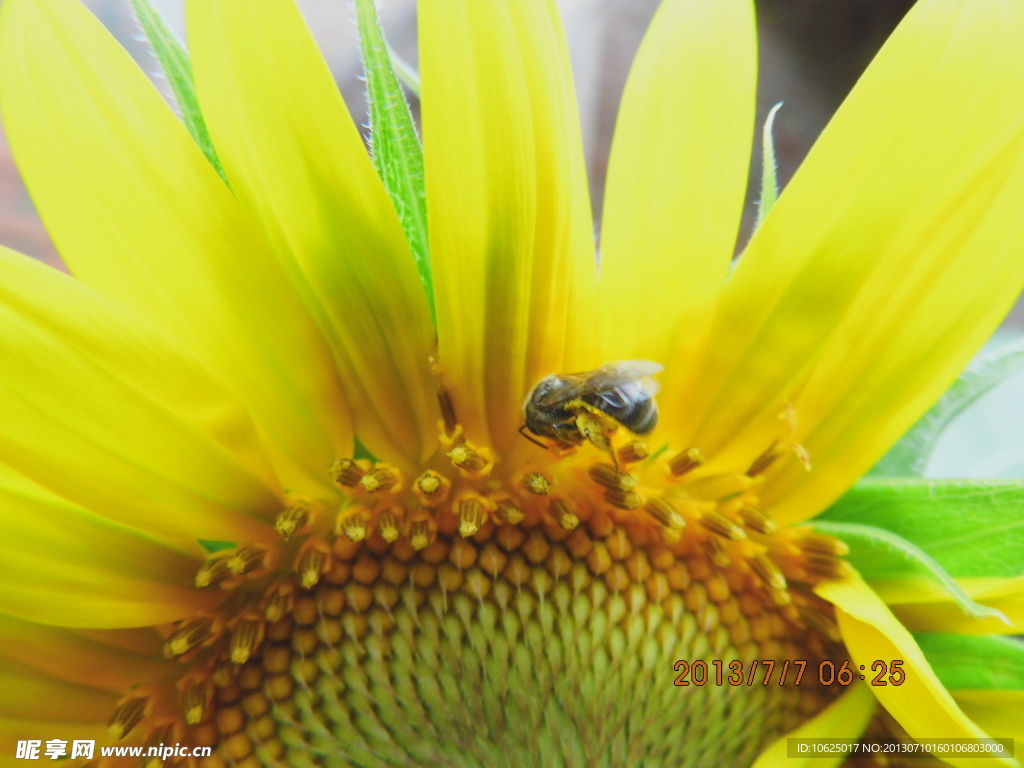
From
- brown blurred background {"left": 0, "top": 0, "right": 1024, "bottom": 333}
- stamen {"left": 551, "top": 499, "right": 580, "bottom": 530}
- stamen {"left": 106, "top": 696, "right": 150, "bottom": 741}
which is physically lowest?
stamen {"left": 106, "top": 696, "right": 150, "bottom": 741}

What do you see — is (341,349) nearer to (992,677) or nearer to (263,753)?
(263,753)

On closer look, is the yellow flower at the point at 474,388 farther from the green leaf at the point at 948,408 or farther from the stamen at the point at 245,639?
the green leaf at the point at 948,408

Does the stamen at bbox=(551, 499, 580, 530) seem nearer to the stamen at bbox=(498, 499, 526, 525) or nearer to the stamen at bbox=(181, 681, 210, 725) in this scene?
the stamen at bbox=(498, 499, 526, 525)

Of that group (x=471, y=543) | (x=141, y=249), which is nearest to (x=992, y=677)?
(x=471, y=543)

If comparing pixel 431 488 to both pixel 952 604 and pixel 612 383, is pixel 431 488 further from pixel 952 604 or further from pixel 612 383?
pixel 952 604

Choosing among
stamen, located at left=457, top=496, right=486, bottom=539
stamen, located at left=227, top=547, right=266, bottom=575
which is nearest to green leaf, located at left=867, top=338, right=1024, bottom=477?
stamen, located at left=457, top=496, right=486, bottom=539
